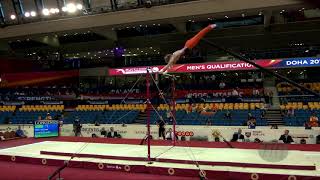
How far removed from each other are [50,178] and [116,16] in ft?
47.6

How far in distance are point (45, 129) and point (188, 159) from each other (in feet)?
35.2

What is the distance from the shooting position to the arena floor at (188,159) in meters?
7.44

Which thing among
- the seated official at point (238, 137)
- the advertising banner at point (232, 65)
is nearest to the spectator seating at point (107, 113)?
the advertising banner at point (232, 65)

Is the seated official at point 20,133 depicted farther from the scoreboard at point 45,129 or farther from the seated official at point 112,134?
the seated official at point 112,134

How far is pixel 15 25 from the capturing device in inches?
911

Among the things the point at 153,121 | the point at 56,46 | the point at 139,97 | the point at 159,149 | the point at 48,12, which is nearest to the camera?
the point at 159,149

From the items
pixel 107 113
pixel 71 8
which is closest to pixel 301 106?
pixel 107 113

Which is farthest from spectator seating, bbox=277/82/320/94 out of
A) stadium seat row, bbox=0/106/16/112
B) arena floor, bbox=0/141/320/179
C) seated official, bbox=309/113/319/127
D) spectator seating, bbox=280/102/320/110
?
stadium seat row, bbox=0/106/16/112

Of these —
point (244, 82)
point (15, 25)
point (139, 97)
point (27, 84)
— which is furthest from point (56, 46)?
point (244, 82)

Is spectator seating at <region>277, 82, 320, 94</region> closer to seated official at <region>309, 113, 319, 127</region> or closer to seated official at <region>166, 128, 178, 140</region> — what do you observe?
seated official at <region>309, 113, 319, 127</region>

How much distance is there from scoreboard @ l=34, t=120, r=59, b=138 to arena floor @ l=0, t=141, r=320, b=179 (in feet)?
18.5

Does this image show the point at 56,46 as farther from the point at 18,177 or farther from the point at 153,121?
the point at 18,177

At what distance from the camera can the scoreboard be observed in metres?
16.4

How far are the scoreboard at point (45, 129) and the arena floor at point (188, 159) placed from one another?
563cm
